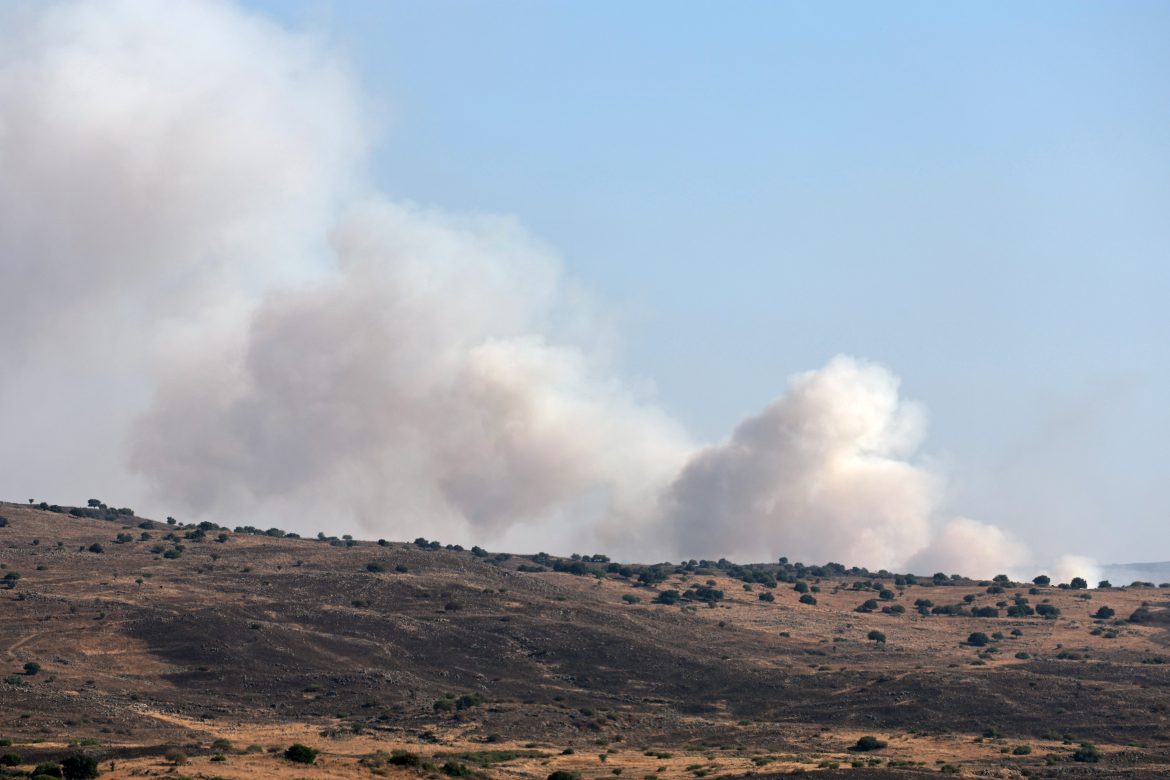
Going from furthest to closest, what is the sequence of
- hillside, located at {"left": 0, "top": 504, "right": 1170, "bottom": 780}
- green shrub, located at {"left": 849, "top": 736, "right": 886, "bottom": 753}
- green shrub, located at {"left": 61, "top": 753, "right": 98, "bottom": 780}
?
green shrub, located at {"left": 849, "top": 736, "right": 886, "bottom": 753}, hillside, located at {"left": 0, "top": 504, "right": 1170, "bottom": 780}, green shrub, located at {"left": 61, "top": 753, "right": 98, "bottom": 780}

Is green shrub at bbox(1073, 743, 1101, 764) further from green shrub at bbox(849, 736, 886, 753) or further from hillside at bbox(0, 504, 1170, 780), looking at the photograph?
green shrub at bbox(849, 736, 886, 753)

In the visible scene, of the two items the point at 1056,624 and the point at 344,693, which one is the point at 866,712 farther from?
the point at 1056,624

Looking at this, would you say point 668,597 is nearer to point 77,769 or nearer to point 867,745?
point 867,745

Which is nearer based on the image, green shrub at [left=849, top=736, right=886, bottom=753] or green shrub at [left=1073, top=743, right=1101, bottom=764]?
green shrub at [left=1073, top=743, right=1101, bottom=764]

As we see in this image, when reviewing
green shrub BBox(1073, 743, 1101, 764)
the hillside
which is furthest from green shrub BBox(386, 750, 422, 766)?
green shrub BBox(1073, 743, 1101, 764)

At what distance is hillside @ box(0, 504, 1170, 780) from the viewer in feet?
320

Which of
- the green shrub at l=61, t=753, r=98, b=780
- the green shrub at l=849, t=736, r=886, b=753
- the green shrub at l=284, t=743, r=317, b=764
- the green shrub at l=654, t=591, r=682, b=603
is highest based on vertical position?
the green shrub at l=654, t=591, r=682, b=603

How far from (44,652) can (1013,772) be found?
255 ft

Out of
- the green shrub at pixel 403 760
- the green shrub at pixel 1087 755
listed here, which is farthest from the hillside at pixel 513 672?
the green shrub at pixel 1087 755

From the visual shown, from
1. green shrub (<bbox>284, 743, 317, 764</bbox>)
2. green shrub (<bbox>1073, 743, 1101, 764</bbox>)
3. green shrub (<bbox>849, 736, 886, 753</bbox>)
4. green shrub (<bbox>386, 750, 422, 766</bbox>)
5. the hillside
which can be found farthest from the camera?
green shrub (<bbox>849, 736, 886, 753</bbox>)

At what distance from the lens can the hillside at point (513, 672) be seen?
3844 inches

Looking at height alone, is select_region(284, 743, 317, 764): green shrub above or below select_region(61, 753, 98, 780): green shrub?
above

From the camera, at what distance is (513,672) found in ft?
429

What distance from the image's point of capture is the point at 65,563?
156 m
